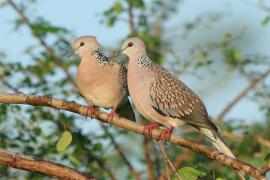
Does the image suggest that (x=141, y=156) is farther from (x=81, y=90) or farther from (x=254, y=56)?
(x=81, y=90)

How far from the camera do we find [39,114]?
6.89 metres

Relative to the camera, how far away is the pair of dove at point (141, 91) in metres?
4.83

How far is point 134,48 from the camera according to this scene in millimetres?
5137

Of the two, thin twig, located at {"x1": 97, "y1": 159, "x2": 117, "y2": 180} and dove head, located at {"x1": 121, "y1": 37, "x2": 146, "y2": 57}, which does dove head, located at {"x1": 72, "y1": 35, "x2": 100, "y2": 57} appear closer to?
dove head, located at {"x1": 121, "y1": 37, "x2": 146, "y2": 57}

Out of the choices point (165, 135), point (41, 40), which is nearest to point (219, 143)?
point (165, 135)

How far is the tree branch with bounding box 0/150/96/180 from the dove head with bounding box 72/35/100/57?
1321 mm

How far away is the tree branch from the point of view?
165 inches

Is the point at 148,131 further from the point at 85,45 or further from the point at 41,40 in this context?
the point at 41,40

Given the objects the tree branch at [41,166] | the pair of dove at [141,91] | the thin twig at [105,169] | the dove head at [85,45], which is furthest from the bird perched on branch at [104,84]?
the thin twig at [105,169]

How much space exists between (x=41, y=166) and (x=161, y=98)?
1.07m

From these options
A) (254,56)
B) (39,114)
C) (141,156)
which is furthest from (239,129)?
(39,114)

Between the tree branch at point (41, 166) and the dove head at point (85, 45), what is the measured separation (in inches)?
52.0

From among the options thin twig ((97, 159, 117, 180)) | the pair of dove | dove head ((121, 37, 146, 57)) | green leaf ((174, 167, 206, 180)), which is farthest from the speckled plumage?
thin twig ((97, 159, 117, 180))

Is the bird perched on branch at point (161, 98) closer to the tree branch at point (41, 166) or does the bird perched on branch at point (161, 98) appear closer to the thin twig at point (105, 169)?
the tree branch at point (41, 166)
